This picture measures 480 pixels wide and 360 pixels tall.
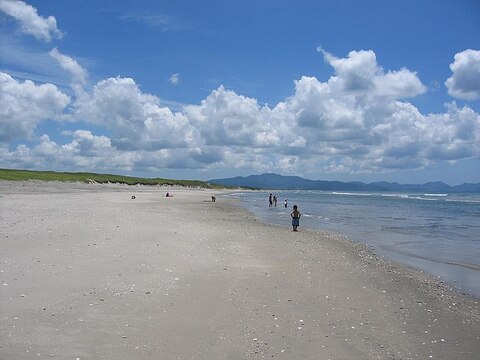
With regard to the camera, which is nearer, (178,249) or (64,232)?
(178,249)

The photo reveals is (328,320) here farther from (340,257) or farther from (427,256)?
(427,256)

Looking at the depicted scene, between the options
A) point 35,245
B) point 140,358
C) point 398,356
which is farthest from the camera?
point 35,245

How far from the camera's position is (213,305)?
32.3ft

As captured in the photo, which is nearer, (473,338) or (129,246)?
(473,338)

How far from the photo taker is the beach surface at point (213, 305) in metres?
7.52

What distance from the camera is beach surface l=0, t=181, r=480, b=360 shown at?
24.7 ft

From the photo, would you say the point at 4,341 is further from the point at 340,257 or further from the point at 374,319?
the point at 340,257

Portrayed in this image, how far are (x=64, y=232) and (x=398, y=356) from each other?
16.2 metres

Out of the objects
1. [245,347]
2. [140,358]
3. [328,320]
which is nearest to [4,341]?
[140,358]

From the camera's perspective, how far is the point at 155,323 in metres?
8.44

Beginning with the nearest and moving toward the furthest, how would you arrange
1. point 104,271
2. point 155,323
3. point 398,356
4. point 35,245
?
1. point 398,356
2. point 155,323
3. point 104,271
4. point 35,245

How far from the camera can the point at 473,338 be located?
28.2 ft

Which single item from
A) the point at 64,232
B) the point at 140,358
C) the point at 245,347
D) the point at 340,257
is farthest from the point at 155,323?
the point at 64,232

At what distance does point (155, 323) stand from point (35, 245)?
9.14 metres
